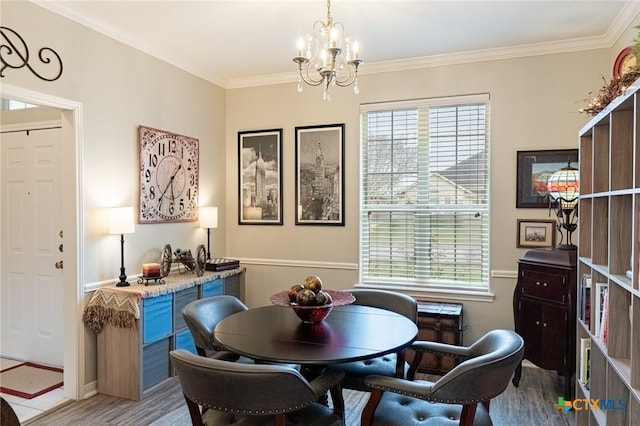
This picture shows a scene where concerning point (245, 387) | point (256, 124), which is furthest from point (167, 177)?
point (245, 387)

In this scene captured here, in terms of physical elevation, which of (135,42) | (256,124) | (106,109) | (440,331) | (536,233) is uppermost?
(135,42)

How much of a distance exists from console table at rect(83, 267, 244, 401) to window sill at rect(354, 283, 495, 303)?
6.44 ft

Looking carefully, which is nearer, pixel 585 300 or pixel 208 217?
pixel 585 300

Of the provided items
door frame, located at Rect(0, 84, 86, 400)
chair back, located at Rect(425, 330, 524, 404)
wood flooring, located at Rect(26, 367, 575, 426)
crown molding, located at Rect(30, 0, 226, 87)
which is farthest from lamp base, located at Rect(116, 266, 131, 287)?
chair back, located at Rect(425, 330, 524, 404)

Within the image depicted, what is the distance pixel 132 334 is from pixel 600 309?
3.02 meters

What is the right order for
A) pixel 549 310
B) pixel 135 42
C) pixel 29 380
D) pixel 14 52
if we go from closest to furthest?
pixel 14 52 → pixel 549 310 → pixel 29 380 → pixel 135 42

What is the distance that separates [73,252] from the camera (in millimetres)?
3121

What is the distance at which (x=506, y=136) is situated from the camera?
3.79 meters

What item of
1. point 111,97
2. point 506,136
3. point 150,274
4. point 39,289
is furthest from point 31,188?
point 506,136

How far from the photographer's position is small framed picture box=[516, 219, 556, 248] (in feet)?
12.0

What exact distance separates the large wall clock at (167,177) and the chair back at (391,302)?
1.98m

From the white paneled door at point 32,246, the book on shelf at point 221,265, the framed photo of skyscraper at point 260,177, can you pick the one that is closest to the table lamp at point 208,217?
the book on shelf at point 221,265

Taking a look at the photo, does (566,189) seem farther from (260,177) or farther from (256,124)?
(256,124)

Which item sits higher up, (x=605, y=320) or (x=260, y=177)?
(x=260, y=177)
